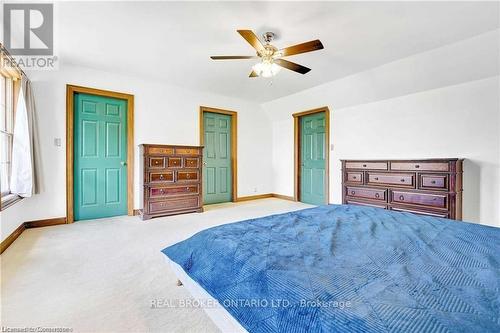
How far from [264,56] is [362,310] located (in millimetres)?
2501

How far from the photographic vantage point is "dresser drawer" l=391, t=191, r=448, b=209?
3.22m

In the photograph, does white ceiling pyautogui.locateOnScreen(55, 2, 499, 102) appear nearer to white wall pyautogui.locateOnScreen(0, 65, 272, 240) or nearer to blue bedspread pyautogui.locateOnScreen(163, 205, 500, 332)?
white wall pyautogui.locateOnScreen(0, 65, 272, 240)

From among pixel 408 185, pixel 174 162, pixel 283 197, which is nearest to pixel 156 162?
pixel 174 162

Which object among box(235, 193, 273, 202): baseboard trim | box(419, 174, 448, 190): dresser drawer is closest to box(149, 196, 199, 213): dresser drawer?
box(235, 193, 273, 202): baseboard trim

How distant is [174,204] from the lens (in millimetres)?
4227

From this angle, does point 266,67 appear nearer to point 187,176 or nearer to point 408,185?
point 187,176

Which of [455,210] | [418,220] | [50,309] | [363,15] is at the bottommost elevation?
[50,309]

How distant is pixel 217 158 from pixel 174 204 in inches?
63.5

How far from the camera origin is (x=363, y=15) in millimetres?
2432

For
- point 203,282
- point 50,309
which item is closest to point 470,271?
point 203,282

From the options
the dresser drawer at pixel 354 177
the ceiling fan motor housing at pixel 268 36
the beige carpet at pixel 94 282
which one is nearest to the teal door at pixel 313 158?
the dresser drawer at pixel 354 177

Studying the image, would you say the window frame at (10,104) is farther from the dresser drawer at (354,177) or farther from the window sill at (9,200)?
the dresser drawer at (354,177)

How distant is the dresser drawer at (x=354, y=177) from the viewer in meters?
4.10

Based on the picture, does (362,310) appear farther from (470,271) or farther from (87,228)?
(87,228)
